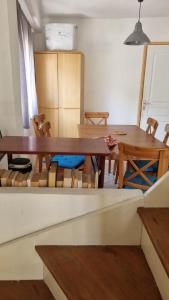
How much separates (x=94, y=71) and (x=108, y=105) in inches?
26.8

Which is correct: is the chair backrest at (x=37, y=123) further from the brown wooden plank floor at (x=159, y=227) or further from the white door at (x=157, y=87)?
the white door at (x=157, y=87)

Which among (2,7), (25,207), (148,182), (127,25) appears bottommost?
(148,182)

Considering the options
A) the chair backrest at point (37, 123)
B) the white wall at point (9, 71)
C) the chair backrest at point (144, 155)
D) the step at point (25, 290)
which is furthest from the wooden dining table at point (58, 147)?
the chair backrest at point (37, 123)

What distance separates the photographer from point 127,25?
374cm

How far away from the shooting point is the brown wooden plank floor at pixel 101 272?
0.97 m

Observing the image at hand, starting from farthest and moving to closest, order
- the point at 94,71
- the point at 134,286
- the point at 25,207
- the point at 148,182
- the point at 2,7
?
the point at 94,71 → the point at 148,182 → the point at 2,7 → the point at 25,207 → the point at 134,286

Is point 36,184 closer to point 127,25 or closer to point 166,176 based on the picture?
point 166,176

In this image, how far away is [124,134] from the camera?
2.66 metres

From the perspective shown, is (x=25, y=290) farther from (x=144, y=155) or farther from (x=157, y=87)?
(x=157, y=87)

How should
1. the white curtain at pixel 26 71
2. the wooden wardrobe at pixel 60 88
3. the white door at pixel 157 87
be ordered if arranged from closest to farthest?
the white curtain at pixel 26 71 < the wooden wardrobe at pixel 60 88 < the white door at pixel 157 87

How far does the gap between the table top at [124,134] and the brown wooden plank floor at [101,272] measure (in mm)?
1285

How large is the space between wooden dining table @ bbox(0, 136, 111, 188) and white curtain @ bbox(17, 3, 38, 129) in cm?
138

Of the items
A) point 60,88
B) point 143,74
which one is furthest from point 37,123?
point 143,74

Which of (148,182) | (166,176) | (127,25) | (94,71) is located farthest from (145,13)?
(166,176)
